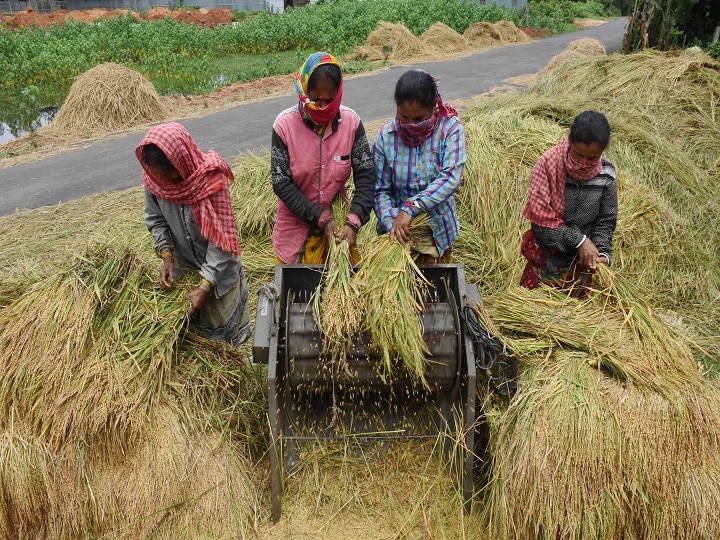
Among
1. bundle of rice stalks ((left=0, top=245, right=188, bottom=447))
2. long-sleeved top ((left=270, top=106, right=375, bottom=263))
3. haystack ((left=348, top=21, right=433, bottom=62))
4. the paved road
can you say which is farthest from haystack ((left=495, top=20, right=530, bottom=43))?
bundle of rice stalks ((left=0, top=245, right=188, bottom=447))

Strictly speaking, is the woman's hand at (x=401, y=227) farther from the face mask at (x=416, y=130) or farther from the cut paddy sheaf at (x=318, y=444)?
the face mask at (x=416, y=130)

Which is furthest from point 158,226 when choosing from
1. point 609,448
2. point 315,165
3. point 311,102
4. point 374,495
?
point 609,448

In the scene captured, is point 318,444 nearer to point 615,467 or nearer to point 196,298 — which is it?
point 196,298

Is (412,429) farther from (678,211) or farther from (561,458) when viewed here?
(678,211)

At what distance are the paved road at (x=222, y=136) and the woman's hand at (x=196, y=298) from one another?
3571 millimetres

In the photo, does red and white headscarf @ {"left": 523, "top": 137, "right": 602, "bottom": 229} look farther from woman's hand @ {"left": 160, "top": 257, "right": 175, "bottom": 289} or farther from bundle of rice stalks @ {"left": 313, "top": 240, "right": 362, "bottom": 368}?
woman's hand @ {"left": 160, "top": 257, "right": 175, "bottom": 289}

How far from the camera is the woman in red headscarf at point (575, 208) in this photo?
115 inches

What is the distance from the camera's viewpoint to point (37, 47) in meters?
15.7

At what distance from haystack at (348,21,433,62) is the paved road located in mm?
1394

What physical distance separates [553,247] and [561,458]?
121 cm

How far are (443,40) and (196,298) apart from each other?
16.8 m

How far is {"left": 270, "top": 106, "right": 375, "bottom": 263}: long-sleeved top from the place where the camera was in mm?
2992

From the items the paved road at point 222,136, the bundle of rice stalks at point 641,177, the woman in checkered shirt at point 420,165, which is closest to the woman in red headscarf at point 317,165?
the woman in checkered shirt at point 420,165

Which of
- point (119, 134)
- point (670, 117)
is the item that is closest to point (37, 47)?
point (119, 134)
